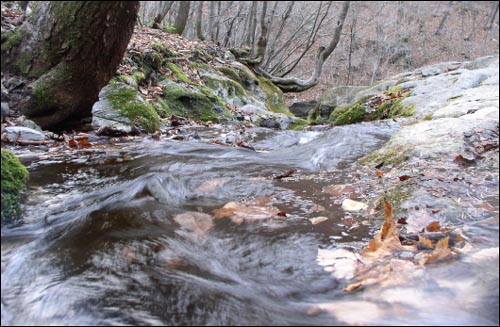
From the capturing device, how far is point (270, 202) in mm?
3244

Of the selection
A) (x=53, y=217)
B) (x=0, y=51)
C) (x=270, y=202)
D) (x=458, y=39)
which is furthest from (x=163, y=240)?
(x=458, y=39)

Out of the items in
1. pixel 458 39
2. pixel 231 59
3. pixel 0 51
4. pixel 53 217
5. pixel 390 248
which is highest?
pixel 458 39

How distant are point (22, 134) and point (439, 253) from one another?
452cm

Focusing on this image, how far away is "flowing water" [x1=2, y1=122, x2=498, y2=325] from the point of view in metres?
1.71

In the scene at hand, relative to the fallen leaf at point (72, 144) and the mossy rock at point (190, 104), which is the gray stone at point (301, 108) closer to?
the mossy rock at point (190, 104)

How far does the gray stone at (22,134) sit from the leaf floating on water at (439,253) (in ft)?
14.2

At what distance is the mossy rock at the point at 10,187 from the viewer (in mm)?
2439

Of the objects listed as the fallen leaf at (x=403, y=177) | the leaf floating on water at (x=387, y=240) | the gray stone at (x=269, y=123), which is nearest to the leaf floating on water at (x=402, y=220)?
the leaf floating on water at (x=387, y=240)

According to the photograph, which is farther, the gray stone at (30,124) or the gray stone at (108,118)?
the gray stone at (108,118)

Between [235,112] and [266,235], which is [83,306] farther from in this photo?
[235,112]

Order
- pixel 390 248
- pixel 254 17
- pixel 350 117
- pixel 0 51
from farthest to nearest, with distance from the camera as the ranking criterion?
pixel 254 17 < pixel 350 117 < pixel 0 51 < pixel 390 248

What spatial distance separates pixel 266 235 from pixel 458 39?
1389 inches

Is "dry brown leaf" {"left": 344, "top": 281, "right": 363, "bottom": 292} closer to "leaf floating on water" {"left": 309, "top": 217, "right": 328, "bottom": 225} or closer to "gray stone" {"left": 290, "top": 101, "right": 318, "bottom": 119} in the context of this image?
"leaf floating on water" {"left": 309, "top": 217, "right": 328, "bottom": 225}

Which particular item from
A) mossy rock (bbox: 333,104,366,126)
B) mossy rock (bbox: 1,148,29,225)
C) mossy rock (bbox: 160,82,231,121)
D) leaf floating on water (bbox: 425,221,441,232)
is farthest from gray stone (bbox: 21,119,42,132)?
mossy rock (bbox: 333,104,366,126)
